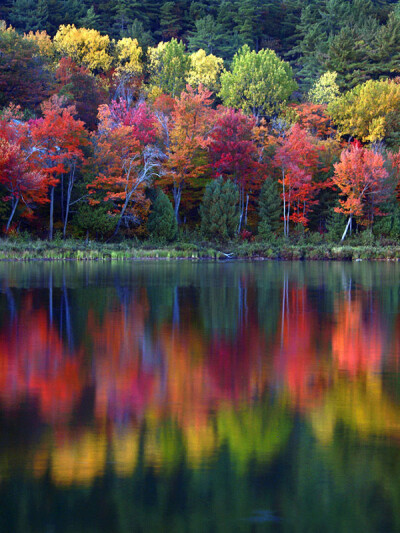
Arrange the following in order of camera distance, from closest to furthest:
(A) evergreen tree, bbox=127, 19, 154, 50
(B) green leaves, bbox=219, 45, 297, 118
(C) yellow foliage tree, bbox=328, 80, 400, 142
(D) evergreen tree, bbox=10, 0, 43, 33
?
(C) yellow foliage tree, bbox=328, 80, 400, 142 → (B) green leaves, bbox=219, 45, 297, 118 → (D) evergreen tree, bbox=10, 0, 43, 33 → (A) evergreen tree, bbox=127, 19, 154, 50

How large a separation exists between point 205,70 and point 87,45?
1223 centimetres

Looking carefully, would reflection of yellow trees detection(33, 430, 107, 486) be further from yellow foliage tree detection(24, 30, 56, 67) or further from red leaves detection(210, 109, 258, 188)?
yellow foliage tree detection(24, 30, 56, 67)

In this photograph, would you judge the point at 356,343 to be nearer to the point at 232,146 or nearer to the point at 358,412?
the point at 358,412

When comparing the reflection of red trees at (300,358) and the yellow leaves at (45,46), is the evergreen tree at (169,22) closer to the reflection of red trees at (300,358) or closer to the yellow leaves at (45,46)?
the yellow leaves at (45,46)

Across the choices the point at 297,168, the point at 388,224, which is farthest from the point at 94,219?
the point at 388,224

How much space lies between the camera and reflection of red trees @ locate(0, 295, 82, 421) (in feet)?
27.5

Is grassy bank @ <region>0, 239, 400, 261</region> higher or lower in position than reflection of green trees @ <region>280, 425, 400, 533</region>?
higher

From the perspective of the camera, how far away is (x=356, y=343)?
12805 millimetres

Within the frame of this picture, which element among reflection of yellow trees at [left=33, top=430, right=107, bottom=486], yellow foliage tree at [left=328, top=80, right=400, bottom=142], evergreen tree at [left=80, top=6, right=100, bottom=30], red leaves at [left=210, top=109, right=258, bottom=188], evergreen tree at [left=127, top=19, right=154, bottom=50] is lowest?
reflection of yellow trees at [left=33, top=430, right=107, bottom=486]

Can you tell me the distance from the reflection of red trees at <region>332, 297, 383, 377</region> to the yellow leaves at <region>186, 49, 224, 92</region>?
58.2 meters

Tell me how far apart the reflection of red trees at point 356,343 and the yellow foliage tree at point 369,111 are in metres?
47.6

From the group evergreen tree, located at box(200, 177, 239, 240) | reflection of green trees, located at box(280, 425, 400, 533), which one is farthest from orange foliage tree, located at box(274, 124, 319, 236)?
reflection of green trees, located at box(280, 425, 400, 533)

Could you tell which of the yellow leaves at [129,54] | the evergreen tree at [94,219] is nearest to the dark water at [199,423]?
the evergreen tree at [94,219]

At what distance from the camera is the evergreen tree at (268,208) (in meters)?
52.5
